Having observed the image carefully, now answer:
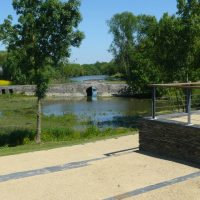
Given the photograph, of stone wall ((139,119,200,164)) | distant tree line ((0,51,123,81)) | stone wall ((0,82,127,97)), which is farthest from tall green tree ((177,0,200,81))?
stone wall ((0,82,127,97))

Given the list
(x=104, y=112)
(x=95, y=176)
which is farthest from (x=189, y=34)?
(x=95, y=176)

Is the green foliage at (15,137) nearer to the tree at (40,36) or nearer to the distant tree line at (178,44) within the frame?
the tree at (40,36)

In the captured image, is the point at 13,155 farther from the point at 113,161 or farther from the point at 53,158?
the point at 113,161

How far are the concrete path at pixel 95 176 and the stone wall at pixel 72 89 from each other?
4601 centimetres

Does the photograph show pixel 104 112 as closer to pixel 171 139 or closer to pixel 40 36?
pixel 40 36

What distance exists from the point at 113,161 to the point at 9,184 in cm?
308

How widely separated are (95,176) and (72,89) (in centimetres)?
5026

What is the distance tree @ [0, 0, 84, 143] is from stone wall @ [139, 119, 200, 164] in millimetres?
7268

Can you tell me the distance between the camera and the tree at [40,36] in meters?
17.2

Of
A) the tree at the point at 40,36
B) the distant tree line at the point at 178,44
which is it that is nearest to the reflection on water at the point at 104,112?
the distant tree line at the point at 178,44

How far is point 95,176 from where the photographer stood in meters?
9.29

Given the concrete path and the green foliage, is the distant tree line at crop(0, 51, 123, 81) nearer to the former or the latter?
the green foliage

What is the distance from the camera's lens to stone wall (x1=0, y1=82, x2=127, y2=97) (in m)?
57.8

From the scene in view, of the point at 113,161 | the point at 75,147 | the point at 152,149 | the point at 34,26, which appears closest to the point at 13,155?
the point at 75,147
